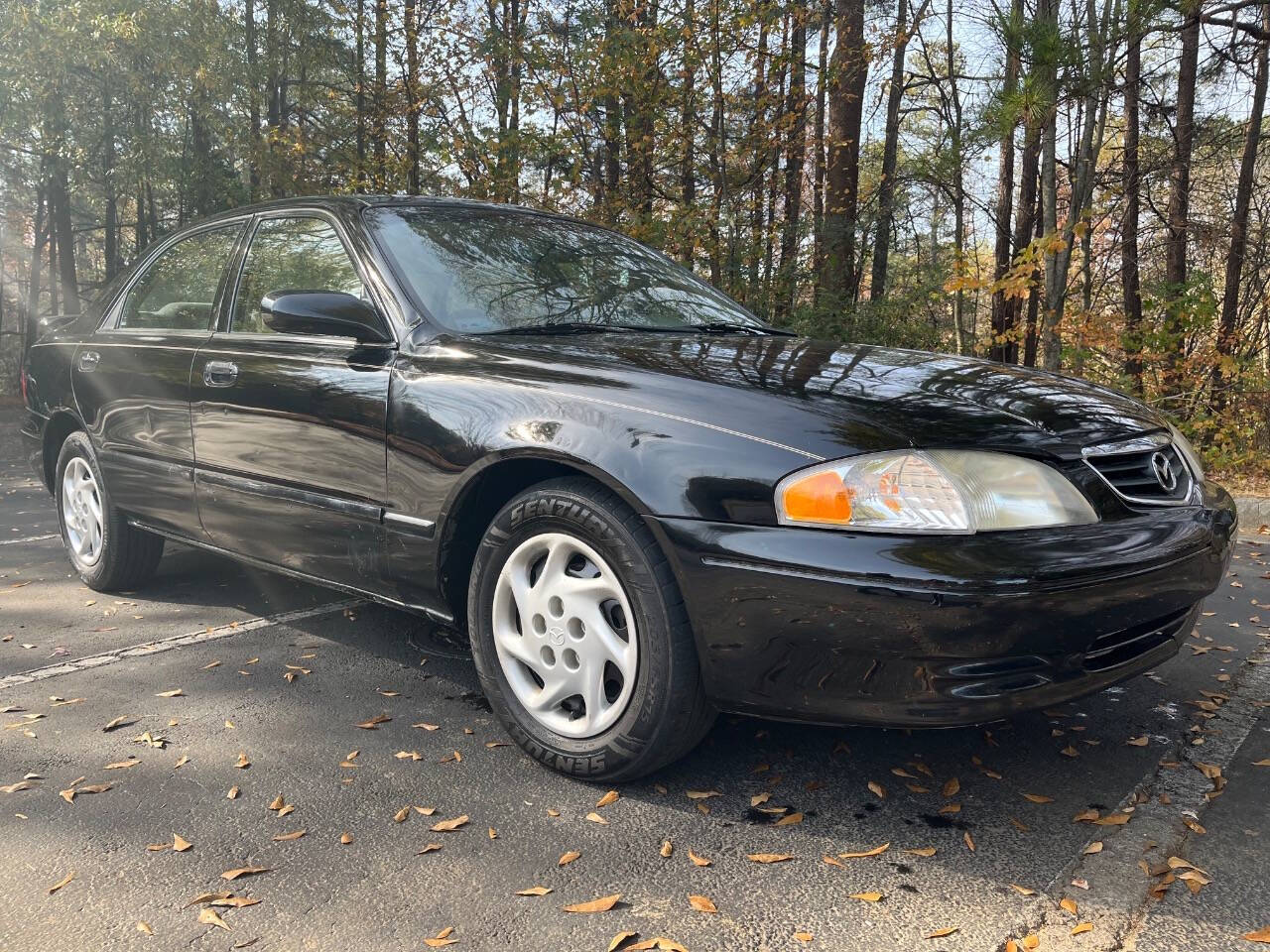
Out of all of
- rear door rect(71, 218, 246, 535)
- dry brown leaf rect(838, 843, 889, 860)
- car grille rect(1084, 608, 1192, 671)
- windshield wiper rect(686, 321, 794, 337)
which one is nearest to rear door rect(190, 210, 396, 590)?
rear door rect(71, 218, 246, 535)

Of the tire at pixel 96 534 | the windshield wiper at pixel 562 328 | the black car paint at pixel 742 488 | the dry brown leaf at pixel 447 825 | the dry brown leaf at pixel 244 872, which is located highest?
the windshield wiper at pixel 562 328

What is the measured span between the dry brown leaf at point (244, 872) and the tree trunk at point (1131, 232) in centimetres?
947

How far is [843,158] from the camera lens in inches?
467

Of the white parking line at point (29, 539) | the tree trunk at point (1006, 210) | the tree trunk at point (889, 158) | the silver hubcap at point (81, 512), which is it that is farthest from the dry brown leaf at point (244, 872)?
the tree trunk at point (889, 158)

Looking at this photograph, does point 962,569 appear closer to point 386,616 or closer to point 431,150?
point 386,616

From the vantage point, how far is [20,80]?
55.7 feet

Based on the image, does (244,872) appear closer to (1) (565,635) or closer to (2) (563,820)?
(2) (563,820)

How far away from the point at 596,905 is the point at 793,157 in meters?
9.69

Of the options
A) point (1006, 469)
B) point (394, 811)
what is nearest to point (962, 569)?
point (1006, 469)

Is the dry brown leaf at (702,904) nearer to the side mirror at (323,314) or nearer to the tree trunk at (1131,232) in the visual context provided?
the side mirror at (323,314)

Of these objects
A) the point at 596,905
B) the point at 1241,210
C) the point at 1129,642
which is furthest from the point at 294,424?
the point at 1241,210

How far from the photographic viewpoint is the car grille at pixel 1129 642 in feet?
7.60

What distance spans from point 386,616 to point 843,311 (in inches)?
313

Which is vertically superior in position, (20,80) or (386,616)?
(20,80)
